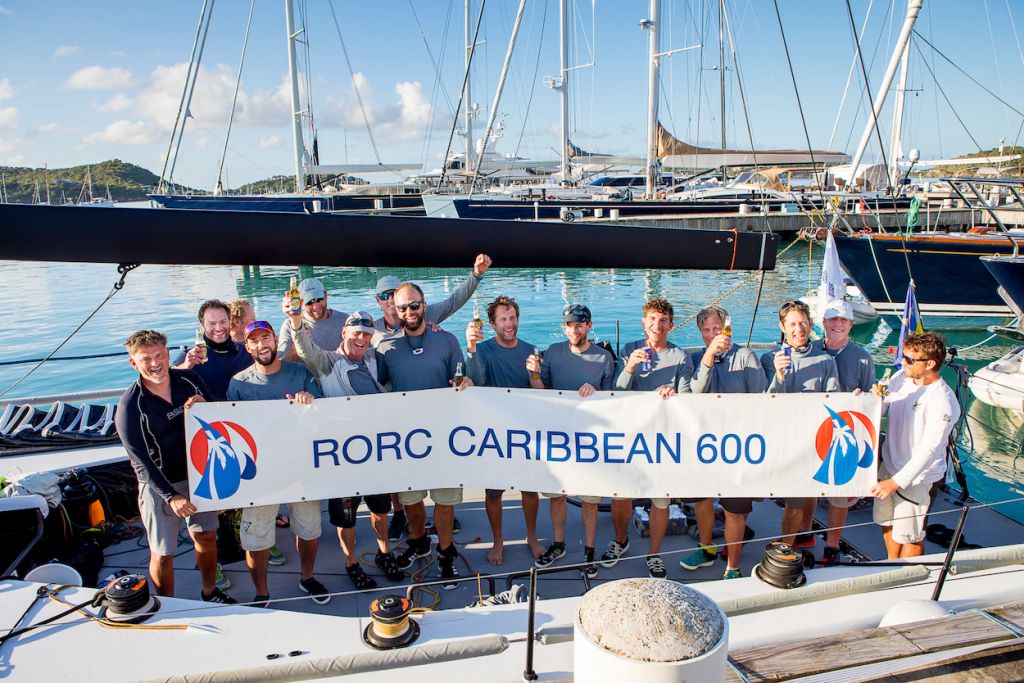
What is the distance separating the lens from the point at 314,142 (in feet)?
128

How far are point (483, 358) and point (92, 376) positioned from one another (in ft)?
46.6

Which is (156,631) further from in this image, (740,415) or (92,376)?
(92,376)

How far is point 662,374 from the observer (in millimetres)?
4410

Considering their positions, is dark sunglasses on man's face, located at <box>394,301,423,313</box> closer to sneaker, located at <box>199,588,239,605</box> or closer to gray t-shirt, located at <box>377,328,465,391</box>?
gray t-shirt, located at <box>377,328,465,391</box>

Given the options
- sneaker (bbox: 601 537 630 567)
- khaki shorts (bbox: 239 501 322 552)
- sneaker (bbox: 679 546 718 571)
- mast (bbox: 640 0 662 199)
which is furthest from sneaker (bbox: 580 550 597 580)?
mast (bbox: 640 0 662 199)

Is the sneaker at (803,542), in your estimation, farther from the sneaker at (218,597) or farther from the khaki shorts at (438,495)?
the sneaker at (218,597)

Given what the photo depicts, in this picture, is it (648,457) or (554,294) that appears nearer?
(648,457)

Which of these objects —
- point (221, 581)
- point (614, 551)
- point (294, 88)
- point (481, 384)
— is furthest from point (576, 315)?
point (294, 88)

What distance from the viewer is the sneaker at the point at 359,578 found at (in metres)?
4.45

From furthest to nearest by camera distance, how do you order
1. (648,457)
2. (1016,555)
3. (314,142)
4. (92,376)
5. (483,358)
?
(314,142), (92,376), (483,358), (648,457), (1016,555)

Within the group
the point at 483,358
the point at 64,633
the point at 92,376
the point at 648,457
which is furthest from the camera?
the point at 92,376

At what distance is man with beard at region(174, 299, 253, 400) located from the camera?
4.50m

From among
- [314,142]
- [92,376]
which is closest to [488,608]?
[92,376]

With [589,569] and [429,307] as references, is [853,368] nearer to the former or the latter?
[589,569]
